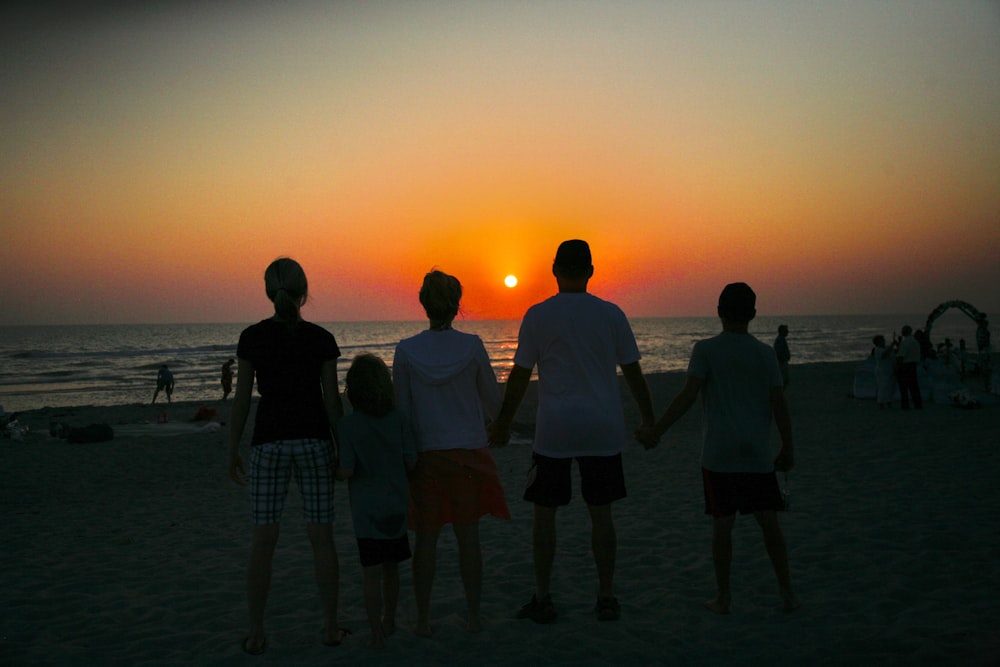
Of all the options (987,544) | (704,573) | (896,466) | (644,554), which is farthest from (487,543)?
(896,466)

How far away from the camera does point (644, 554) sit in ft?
17.8

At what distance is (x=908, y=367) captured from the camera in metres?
14.2

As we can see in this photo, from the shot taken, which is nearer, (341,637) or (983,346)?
(341,637)

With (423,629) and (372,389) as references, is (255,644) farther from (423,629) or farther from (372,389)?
(372,389)

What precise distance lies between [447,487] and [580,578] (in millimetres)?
1647

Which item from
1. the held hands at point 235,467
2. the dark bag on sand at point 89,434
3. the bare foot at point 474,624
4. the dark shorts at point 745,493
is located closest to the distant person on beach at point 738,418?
the dark shorts at point 745,493

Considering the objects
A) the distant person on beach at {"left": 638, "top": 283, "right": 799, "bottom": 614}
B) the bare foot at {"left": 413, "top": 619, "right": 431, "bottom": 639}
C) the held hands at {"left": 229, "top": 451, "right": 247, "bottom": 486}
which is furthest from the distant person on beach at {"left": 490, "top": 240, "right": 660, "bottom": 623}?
the held hands at {"left": 229, "top": 451, "right": 247, "bottom": 486}

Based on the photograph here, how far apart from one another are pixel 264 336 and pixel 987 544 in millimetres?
5272

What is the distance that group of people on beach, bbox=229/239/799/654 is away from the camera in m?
3.57

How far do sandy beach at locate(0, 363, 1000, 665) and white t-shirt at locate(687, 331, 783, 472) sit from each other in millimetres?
923

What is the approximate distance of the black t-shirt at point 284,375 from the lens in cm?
353

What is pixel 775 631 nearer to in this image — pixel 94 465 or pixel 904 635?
pixel 904 635

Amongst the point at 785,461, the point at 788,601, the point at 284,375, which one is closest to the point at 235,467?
the point at 284,375

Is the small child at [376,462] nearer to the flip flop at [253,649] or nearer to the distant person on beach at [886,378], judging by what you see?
the flip flop at [253,649]
